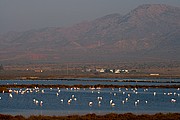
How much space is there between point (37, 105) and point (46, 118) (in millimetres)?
18967

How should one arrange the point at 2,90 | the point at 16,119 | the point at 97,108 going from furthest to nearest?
1. the point at 2,90
2. the point at 97,108
3. the point at 16,119

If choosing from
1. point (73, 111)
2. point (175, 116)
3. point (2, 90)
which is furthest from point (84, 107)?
point (2, 90)

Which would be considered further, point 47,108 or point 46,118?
point 47,108

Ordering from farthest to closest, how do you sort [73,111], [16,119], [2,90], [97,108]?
[2,90]
[97,108]
[73,111]
[16,119]

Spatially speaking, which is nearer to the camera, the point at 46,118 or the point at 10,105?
the point at 46,118

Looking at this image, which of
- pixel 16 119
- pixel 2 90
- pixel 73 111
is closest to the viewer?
pixel 16 119

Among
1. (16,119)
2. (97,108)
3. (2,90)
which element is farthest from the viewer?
(2,90)

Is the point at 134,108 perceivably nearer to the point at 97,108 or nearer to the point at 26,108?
the point at 97,108

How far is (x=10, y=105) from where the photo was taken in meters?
61.5

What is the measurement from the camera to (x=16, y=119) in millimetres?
42688

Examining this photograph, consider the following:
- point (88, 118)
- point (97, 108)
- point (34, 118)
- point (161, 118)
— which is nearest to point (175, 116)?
point (161, 118)

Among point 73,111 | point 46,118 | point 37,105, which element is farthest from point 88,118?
point 37,105

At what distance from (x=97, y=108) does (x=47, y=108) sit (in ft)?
14.8

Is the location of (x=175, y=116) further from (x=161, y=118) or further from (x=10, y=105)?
(x=10, y=105)
